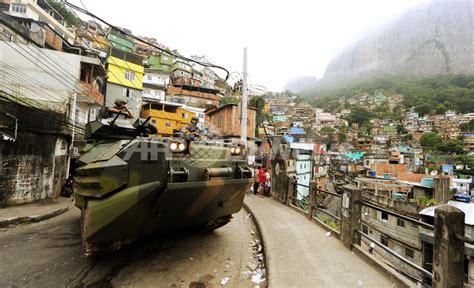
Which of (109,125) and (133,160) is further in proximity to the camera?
(109,125)

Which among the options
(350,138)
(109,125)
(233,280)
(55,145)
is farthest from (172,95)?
(350,138)

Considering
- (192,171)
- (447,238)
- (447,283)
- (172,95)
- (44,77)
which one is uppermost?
(172,95)

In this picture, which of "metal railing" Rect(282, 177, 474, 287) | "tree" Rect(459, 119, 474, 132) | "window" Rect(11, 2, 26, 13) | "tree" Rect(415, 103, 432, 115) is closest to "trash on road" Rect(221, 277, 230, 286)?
"metal railing" Rect(282, 177, 474, 287)

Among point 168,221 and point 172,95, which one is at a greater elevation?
point 172,95

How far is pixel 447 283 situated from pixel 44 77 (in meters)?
16.7

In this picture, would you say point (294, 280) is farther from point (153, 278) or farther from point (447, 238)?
point (153, 278)

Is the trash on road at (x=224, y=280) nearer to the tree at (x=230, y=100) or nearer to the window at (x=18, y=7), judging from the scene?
the tree at (x=230, y=100)

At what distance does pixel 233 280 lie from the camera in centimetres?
377

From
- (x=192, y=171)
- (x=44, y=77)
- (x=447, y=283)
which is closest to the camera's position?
(x=447, y=283)

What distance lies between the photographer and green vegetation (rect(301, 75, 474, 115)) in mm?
90506

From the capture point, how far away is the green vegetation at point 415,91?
297 ft

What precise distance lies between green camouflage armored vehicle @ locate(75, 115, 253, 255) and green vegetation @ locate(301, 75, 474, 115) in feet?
379

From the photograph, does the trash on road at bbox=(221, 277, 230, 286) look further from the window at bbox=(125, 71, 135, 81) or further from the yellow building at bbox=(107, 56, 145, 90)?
the window at bbox=(125, 71, 135, 81)

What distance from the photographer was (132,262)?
14.1 feet
